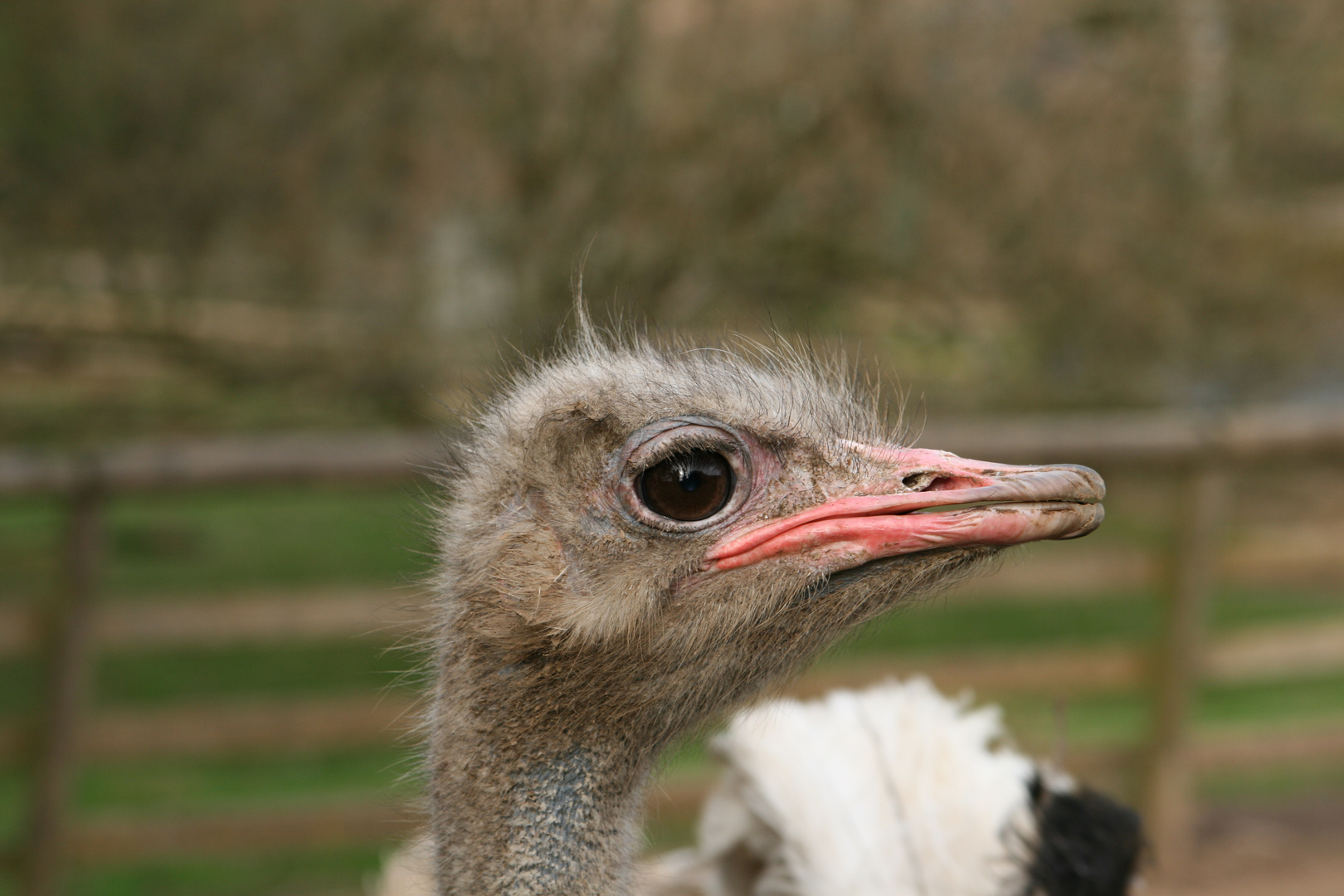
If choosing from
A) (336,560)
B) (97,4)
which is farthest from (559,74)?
(336,560)

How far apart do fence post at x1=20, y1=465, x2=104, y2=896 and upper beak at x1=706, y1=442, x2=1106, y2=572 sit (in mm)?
2734

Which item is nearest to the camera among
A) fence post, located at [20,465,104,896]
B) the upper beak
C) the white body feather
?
the upper beak

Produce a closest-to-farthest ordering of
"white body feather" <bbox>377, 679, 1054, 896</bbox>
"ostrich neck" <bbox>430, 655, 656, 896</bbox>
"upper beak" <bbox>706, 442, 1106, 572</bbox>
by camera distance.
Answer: "upper beak" <bbox>706, 442, 1106, 572</bbox>
"ostrich neck" <bbox>430, 655, 656, 896</bbox>
"white body feather" <bbox>377, 679, 1054, 896</bbox>

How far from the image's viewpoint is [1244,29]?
5945 mm

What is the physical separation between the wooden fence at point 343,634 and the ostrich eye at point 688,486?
145 centimetres

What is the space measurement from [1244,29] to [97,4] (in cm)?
479

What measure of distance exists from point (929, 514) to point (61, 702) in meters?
3.05

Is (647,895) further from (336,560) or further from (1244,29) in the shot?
(336,560)

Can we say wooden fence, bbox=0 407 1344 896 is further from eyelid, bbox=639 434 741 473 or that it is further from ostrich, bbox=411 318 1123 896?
eyelid, bbox=639 434 741 473

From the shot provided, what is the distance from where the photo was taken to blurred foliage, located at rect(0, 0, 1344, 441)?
4980mm

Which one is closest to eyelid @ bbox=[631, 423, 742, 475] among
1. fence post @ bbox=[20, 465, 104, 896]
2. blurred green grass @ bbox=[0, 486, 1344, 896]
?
blurred green grass @ bbox=[0, 486, 1344, 896]

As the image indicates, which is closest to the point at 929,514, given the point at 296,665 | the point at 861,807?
the point at 861,807

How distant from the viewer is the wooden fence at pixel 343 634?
3641 mm

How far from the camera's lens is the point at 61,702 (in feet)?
12.0
